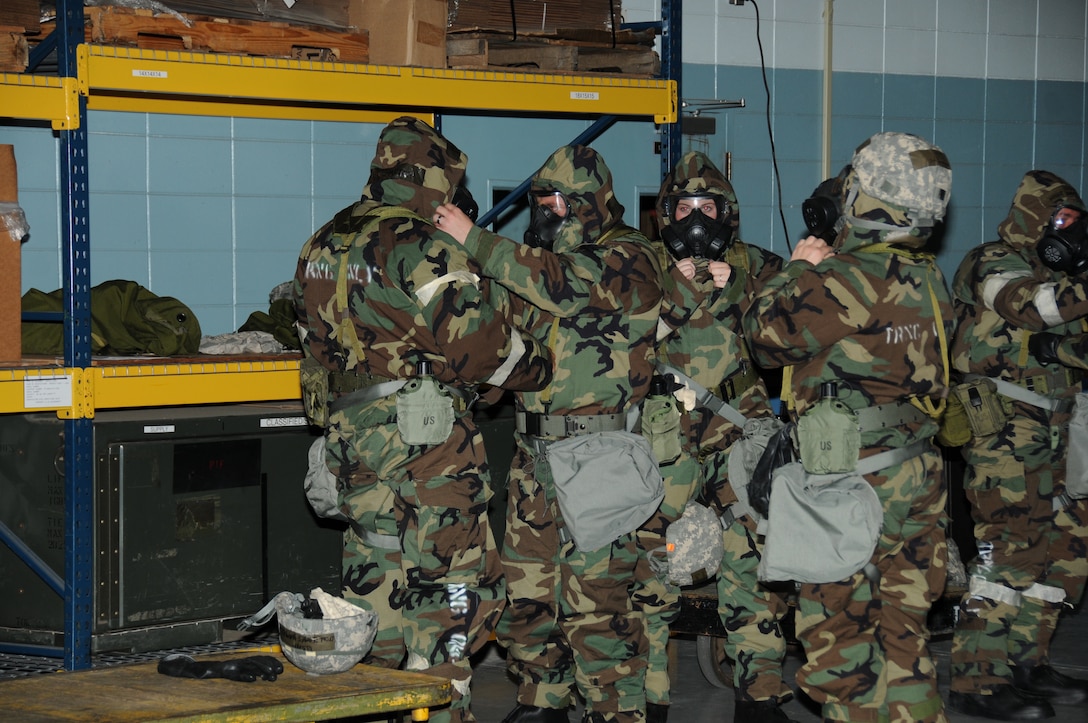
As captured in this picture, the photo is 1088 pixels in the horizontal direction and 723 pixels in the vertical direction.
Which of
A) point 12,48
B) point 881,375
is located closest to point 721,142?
point 881,375

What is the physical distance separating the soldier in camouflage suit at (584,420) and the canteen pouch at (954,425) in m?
1.22

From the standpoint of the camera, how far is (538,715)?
501 cm

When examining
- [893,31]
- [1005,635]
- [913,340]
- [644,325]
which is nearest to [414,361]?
[644,325]

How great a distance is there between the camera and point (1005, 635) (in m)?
5.42

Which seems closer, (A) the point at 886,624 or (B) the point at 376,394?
(A) the point at 886,624

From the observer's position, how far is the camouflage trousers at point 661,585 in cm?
508

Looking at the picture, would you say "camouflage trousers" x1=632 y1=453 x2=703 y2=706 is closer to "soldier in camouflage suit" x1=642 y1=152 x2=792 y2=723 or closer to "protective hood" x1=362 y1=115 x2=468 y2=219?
"soldier in camouflage suit" x1=642 y1=152 x2=792 y2=723

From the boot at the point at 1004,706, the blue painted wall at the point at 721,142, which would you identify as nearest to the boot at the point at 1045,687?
the boot at the point at 1004,706

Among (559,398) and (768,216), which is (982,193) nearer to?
(768,216)

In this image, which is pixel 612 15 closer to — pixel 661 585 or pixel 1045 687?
pixel 661 585

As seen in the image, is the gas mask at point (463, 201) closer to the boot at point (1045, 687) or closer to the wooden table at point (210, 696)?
the wooden table at point (210, 696)

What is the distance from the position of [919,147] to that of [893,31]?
4627 millimetres

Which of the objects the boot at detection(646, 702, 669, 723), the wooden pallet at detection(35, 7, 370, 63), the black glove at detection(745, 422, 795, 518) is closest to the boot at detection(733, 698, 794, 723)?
the boot at detection(646, 702, 669, 723)

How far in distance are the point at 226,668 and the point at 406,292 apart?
51.6 inches
